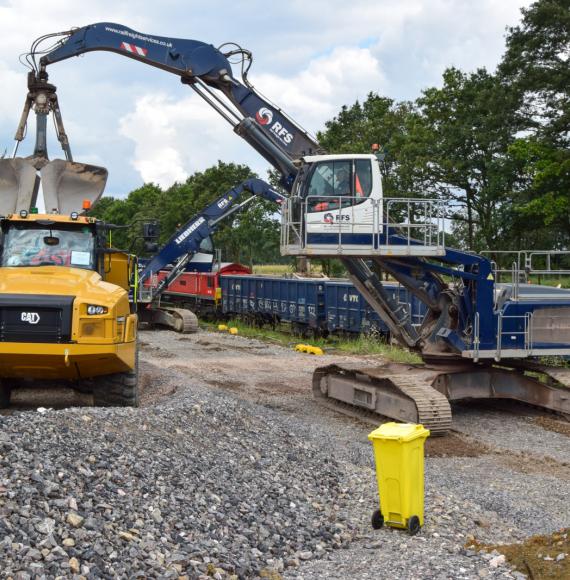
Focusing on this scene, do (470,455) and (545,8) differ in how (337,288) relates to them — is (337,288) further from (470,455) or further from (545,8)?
(545,8)

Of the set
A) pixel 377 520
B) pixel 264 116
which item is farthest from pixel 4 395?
pixel 264 116

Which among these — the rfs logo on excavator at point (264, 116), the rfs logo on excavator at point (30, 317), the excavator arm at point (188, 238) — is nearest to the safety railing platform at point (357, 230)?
the rfs logo on excavator at point (264, 116)

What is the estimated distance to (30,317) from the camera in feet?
32.1

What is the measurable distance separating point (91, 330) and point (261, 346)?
14619mm

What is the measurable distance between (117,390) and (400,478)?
4.96m

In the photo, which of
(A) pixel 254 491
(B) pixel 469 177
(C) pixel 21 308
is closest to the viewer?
(A) pixel 254 491

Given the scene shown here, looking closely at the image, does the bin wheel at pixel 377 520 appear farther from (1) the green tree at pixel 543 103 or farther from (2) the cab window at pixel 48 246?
(1) the green tree at pixel 543 103

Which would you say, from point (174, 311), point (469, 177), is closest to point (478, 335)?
point (174, 311)

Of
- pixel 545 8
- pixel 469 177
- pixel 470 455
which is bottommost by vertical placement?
pixel 470 455

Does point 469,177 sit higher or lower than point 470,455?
higher

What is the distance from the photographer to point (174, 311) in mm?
28484

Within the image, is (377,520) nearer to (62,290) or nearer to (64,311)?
(64,311)

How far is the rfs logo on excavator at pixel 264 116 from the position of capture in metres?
16.2

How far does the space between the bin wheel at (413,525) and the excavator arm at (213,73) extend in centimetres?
915
